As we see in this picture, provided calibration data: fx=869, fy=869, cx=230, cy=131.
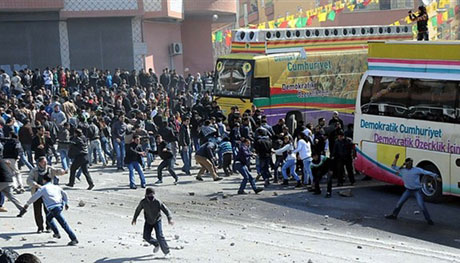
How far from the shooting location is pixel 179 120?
86.1ft

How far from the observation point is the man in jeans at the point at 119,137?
24500 millimetres

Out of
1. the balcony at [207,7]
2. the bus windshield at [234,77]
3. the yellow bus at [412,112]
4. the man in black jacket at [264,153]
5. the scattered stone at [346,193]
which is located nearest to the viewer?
the yellow bus at [412,112]

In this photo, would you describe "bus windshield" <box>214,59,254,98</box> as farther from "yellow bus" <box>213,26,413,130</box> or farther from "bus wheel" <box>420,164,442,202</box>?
"bus wheel" <box>420,164,442,202</box>

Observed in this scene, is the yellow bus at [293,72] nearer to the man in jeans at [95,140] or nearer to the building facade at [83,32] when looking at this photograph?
the man in jeans at [95,140]

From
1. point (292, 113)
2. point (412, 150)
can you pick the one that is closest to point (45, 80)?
point (292, 113)

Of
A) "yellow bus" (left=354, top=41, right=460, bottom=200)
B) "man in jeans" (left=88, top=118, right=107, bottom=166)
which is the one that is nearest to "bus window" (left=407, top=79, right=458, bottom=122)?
"yellow bus" (left=354, top=41, right=460, bottom=200)

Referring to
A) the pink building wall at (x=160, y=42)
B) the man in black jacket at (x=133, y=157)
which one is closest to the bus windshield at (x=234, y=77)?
the man in black jacket at (x=133, y=157)

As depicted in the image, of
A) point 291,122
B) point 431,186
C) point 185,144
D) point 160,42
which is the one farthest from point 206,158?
point 160,42

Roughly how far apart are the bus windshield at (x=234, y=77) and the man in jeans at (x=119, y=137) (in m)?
4.52

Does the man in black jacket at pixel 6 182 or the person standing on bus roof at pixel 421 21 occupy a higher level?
the person standing on bus roof at pixel 421 21

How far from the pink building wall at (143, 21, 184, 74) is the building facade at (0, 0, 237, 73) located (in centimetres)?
5

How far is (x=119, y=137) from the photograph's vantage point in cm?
2450

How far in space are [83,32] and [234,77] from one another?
14.5 m

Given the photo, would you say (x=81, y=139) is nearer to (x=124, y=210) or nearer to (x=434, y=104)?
(x=124, y=210)
